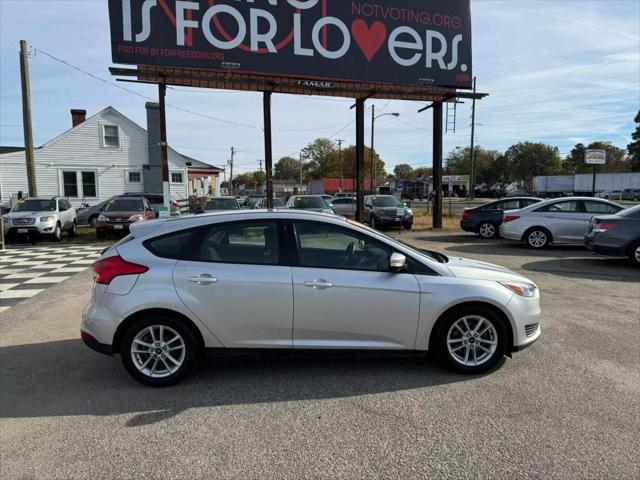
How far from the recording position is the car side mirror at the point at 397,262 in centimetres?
420

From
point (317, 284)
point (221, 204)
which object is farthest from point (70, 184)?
point (317, 284)

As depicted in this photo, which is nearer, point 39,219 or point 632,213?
point 632,213

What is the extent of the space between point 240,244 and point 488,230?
1417cm

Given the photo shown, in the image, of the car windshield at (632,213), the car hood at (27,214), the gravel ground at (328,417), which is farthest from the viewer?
the car hood at (27,214)

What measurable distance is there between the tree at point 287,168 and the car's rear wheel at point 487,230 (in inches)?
5652

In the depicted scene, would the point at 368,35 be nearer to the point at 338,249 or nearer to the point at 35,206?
the point at 35,206

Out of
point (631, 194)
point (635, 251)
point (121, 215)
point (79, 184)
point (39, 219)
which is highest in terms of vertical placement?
point (79, 184)

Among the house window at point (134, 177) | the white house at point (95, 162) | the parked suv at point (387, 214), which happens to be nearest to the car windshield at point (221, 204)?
the parked suv at point (387, 214)

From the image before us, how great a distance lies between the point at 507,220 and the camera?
14039 mm

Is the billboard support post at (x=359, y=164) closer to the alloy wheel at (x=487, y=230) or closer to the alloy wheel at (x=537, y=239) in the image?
the alloy wheel at (x=487, y=230)

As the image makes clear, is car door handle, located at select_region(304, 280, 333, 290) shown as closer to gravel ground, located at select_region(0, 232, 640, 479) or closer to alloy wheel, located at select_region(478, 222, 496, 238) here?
gravel ground, located at select_region(0, 232, 640, 479)

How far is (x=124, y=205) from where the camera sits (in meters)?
17.2

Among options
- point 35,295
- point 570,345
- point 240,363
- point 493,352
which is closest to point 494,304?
point 493,352

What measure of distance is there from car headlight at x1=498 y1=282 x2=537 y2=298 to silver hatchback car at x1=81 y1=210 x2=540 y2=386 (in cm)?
2
